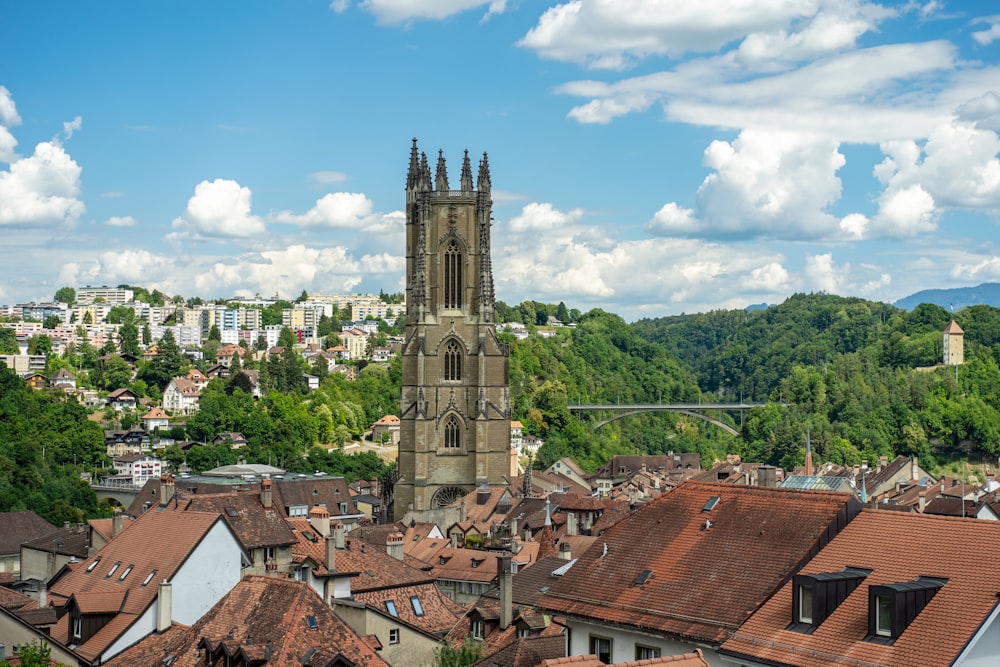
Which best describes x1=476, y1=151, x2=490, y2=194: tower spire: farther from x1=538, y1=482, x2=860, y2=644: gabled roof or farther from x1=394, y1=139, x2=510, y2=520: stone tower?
x1=538, y1=482, x2=860, y2=644: gabled roof

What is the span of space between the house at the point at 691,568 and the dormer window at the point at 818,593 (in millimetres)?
932

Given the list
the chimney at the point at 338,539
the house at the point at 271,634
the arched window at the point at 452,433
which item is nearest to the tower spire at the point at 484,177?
the arched window at the point at 452,433

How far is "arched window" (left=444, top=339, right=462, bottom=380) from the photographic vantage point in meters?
91.7

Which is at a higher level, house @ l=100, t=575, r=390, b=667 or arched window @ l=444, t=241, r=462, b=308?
arched window @ l=444, t=241, r=462, b=308

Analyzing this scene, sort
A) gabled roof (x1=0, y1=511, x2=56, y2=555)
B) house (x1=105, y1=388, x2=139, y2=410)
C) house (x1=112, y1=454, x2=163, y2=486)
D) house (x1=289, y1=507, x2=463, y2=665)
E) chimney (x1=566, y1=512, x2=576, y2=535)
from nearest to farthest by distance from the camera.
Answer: house (x1=289, y1=507, x2=463, y2=665) < chimney (x1=566, y1=512, x2=576, y2=535) < gabled roof (x1=0, y1=511, x2=56, y2=555) < house (x1=112, y1=454, x2=163, y2=486) < house (x1=105, y1=388, x2=139, y2=410)

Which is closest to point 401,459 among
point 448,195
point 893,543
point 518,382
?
point 448,195

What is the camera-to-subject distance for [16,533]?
2975 inches

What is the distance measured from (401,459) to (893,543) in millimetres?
68736

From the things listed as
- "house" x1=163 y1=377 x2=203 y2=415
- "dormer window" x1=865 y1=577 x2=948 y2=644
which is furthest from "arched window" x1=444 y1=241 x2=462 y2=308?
"house" x1=163 y1=377 x2=203 y2=415

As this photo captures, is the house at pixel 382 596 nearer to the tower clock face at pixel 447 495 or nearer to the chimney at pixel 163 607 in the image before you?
the chimney at pixel 163 607

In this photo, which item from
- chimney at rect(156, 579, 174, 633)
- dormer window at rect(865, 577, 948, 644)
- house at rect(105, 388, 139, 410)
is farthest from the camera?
house at rect(105, 388, 139, 410)

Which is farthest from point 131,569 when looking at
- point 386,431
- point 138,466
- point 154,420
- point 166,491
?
point 154,420

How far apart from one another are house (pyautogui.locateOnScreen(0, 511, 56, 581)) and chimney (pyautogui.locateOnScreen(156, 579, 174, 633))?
4049cm

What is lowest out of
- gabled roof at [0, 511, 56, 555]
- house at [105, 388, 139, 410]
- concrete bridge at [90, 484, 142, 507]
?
concrete bridge at [90, 484, 142, 507]
